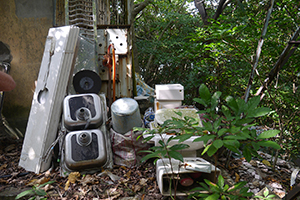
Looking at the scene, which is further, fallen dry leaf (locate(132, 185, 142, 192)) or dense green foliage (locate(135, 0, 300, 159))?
dense green foliage (locate(135, 0, 300, 159))

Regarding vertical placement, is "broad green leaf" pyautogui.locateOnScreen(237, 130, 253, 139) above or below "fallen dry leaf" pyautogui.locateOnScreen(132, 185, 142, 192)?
above

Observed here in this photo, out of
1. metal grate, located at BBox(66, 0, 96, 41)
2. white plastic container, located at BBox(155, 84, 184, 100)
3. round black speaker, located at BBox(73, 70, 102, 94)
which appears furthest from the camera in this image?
metal grate, located at BBox(66, 0, 96, 41)

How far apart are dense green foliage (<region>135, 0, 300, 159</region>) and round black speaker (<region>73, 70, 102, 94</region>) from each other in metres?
1.89

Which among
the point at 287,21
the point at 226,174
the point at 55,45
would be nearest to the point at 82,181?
the point at 226,174

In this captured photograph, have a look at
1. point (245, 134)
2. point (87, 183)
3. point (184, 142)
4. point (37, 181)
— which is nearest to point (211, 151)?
point (245, 134)

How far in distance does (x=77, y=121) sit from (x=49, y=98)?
0.70m

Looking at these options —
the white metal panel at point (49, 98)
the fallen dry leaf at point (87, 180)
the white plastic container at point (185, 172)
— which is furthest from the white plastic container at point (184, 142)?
the white metal panel at point (49, 98)

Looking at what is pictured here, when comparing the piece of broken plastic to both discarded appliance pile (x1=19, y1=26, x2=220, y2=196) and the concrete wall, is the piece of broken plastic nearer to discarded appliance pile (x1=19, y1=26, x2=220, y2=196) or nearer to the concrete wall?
discarded appliance pile (x1=19, y1=26, x2=220, y2=196)

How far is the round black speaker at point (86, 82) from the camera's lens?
415cm

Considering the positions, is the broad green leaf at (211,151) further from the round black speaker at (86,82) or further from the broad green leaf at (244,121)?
the round black speaker at (86,82)

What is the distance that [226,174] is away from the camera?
3.18 metres

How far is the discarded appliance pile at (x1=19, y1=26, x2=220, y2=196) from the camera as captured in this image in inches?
132

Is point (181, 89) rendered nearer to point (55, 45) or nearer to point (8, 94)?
point (55, 45)

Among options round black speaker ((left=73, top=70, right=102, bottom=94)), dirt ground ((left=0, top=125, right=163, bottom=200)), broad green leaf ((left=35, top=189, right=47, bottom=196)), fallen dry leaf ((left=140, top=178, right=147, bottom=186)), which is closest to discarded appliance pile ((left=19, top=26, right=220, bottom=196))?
round black speaker ((left=73, top=70, right=102, bottom=94))
